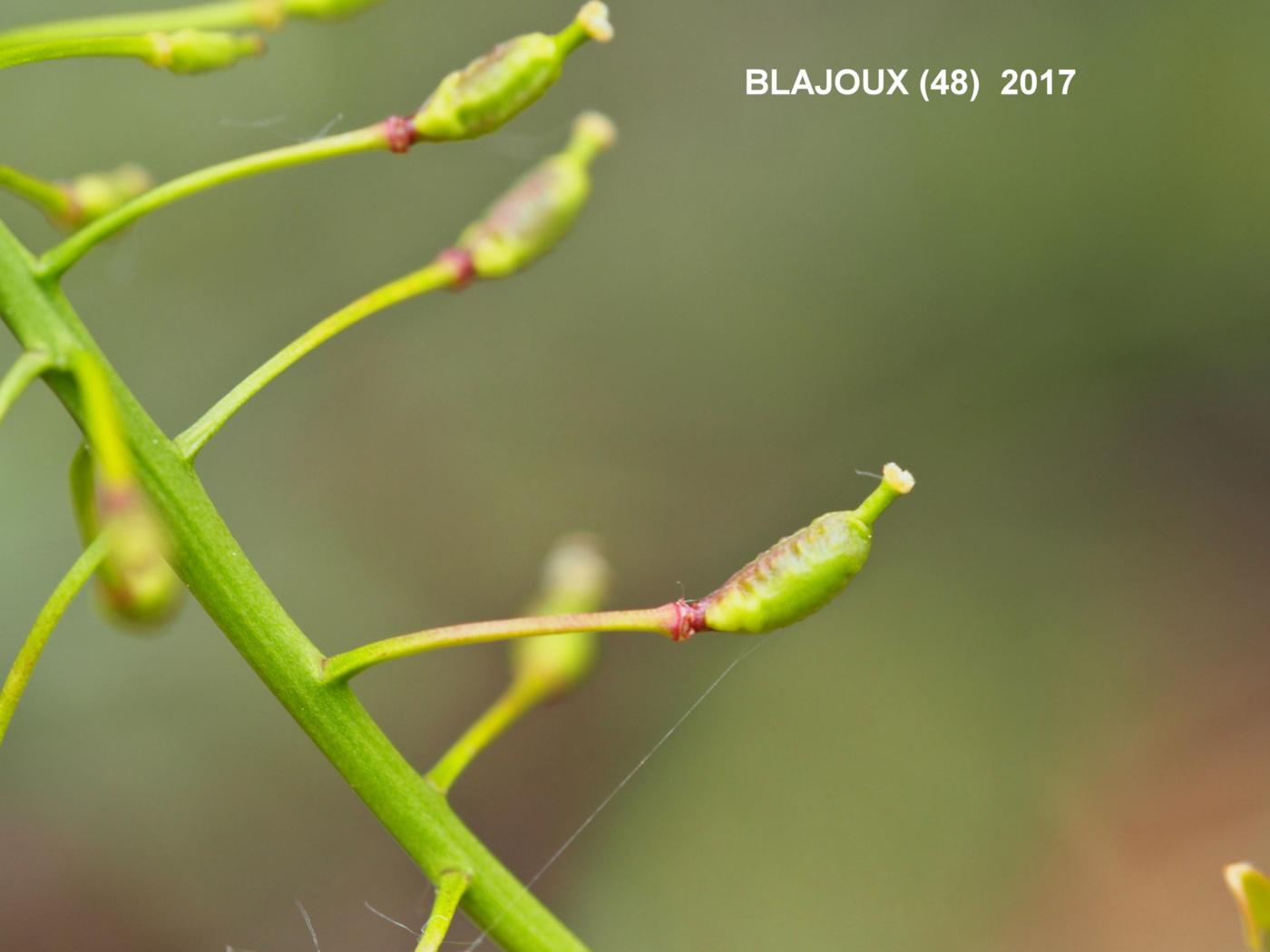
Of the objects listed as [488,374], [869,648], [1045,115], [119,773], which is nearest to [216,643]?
[119,773]

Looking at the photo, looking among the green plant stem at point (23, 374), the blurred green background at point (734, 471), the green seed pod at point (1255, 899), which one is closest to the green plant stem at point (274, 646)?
the green plant stem at point (23, 374)

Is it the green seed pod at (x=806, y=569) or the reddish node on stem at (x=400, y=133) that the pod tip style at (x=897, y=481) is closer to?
the green seed pod at (x=806, y=569)

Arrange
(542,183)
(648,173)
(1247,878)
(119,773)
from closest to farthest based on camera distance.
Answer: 1. (1247,878)
2. (542,183)
3. (119,773)
4. (648,173)

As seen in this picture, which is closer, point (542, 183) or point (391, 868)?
point (542, 183)

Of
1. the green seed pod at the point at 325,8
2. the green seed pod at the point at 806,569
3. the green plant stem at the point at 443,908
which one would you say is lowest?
the green plant stem at the point at 443,908

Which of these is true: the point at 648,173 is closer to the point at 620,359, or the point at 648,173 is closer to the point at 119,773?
the point at 620,359

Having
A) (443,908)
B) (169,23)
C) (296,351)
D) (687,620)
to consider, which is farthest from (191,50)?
(443,908)

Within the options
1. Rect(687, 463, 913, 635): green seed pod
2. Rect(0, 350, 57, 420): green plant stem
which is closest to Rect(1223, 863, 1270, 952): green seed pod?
Rect(687, 463, 913, 635): green seed pod
